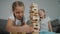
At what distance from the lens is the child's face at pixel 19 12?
2.45 ft

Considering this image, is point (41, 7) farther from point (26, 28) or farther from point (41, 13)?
point (26, 28)

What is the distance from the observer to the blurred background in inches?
30.7

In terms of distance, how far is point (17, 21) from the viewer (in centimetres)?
76

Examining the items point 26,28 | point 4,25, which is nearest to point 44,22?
point 26,28

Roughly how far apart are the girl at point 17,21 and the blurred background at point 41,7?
27 mm

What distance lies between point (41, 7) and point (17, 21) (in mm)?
172

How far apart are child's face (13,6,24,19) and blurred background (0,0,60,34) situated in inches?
1.1

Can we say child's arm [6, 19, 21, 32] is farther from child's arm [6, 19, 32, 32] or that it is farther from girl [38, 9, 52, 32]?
girl [38, 9, 52, 32]

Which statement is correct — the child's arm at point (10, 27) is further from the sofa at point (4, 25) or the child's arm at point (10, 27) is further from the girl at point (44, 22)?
the girl at point (44, 22)

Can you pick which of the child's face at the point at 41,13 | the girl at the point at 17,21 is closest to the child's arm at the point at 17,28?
the girl at the point at 17,21

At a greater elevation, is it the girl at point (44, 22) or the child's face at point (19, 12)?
the child's face at point (19, 12)

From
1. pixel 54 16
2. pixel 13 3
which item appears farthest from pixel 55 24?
pixel 13 3

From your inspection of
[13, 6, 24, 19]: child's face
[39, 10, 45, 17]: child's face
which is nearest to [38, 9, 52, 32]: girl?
[39, 10, 45, 17]: child's face

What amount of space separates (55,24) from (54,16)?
50 mm
